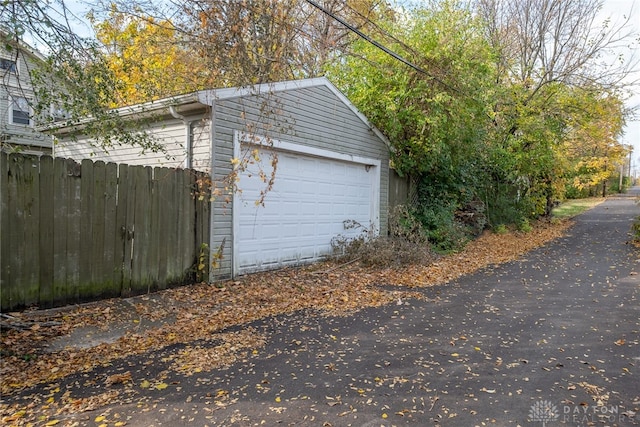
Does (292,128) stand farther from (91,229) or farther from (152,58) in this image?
(152,58)

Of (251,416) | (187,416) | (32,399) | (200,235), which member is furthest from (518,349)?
(200,235)

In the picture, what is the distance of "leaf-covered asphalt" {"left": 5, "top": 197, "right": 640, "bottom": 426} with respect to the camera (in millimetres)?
2941

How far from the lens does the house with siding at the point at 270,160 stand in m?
6.90

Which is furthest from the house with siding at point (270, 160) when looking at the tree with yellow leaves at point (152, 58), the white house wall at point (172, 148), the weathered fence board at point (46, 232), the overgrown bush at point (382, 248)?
the tree with yellow leaves at point (152, 58)

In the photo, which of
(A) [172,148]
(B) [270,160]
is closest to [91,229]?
(A) [172,148]

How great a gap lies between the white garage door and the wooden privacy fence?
923 millimetres

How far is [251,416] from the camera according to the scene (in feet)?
9.57

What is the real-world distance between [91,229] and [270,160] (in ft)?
11.0

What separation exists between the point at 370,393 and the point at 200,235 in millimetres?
4362

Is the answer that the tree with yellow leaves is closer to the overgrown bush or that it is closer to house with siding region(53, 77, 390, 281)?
house with siding region(53, 77, 390, 281)

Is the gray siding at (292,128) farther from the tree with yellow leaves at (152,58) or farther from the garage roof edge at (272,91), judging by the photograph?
the tree with yellow leaves at (152,58)

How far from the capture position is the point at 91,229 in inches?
217

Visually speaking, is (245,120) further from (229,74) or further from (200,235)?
(200,235)

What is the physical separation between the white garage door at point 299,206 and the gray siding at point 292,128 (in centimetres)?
22
